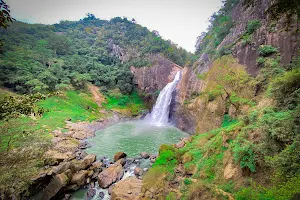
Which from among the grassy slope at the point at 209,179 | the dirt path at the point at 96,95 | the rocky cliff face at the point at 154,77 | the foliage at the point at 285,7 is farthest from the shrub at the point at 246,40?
the dirt path at the point at 96,95

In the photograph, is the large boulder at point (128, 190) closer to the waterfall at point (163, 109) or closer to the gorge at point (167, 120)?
the gorge at point (167, 120)

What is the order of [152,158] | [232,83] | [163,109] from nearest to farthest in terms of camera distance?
1. [152,158]
2. [232,83]
3. [163,109]

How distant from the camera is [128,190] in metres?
9.73

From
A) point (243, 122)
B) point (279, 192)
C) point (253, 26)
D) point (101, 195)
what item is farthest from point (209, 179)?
point (253, 26)

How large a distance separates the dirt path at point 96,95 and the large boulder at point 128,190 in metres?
29.8

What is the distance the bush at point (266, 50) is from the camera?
15627 millimetres

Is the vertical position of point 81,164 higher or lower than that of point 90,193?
higher

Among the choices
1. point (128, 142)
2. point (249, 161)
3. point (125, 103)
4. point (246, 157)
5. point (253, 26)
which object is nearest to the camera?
point (249, 161)

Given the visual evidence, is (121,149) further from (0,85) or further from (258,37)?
(0,85)

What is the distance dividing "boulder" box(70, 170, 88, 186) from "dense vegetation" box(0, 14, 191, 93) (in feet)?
78.8

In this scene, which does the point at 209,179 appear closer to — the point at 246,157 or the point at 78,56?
the point at 246,157

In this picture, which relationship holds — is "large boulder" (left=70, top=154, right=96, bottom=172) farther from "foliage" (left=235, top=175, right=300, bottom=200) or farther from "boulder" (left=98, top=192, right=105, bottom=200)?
"foliage" (left=235, top=175, right=300, bottom=200)

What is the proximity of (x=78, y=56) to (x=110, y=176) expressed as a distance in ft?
153


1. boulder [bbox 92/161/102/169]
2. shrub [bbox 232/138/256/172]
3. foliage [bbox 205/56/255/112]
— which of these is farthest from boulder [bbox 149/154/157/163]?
foliage [bbox 205/56/255/112]
